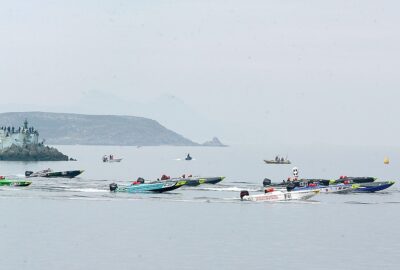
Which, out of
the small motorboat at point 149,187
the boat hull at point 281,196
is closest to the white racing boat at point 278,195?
the boat hull at point 281,196

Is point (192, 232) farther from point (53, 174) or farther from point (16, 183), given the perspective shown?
point (53, 174)

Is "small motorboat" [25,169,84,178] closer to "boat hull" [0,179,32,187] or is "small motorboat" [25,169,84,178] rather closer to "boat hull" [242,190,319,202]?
"boat hull" [0,179,32,187]

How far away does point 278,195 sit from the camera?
379 feet

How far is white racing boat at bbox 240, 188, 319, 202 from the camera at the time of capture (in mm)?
115125

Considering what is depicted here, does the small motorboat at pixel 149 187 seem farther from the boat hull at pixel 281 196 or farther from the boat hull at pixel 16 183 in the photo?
the boat hull at pixel 16 183

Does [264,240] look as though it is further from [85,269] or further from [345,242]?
[85,269]

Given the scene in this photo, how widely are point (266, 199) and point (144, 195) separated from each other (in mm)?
20770

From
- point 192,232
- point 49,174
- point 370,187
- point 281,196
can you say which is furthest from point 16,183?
point 192,232

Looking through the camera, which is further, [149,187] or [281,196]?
[149,187]

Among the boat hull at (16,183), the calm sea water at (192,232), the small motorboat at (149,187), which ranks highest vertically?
the boat hull at (16,183)

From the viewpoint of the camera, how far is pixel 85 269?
63469 mm

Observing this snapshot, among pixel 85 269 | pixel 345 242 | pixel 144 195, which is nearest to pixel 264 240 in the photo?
pixel 345 242

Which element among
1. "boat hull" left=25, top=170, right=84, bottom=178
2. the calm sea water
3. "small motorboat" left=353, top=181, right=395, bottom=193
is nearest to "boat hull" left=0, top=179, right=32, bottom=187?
the calm sea water

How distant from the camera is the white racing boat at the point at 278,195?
11512 centimetres
